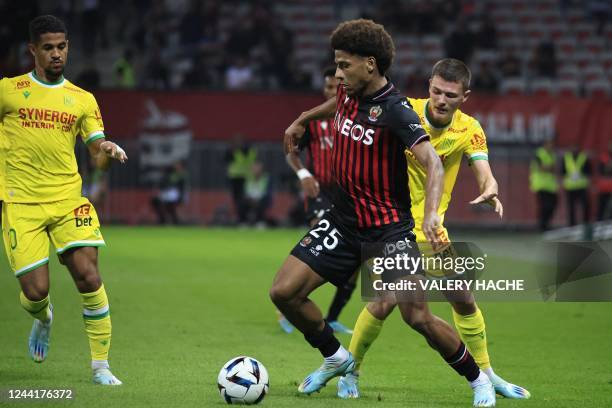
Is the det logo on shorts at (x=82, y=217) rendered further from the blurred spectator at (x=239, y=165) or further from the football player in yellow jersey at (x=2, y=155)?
the blurred spectator at (x=239, y=165)

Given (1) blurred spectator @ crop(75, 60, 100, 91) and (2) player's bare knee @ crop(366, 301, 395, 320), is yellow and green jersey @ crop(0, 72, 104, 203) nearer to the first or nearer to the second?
(2) player's bare knee @ crop(366, 301, 395, 320)

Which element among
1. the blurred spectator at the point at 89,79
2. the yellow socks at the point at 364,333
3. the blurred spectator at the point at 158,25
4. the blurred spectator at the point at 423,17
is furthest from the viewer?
the blurred spectator at the point at 423,17

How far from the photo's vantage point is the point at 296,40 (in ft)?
101

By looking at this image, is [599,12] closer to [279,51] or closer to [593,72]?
[593,72]

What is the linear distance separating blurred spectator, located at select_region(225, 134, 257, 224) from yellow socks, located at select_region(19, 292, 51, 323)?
1717 cm

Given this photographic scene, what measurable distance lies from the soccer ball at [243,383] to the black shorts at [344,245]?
77cm

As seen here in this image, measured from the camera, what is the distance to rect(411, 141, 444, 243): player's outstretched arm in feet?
21.3

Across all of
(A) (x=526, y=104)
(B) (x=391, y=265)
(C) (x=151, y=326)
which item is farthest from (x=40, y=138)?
(A) (x=526, y=104)

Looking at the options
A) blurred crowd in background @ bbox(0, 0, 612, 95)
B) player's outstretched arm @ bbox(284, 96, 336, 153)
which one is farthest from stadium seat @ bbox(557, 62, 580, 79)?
player's outstretched arm @ bbox(284, 96, 336, 153)

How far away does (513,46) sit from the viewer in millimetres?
31844

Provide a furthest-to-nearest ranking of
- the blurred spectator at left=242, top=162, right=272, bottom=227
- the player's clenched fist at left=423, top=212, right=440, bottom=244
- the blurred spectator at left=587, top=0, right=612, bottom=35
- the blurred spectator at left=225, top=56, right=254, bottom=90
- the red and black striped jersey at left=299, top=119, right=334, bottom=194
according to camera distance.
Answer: the blurred spectator at left=587, top=0, right=612, bottom=35, the blurred spectator at left=225, top=56, right=254, bottom=90, the blurred spectator at left=242, top=162, right=272, bottom=227, the red and black striped jersey at left=299, top=119, right=334, bottom=194, the player's clenched fist at left=423, top=212, right=440, bottom=244

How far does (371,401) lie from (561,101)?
779 inches

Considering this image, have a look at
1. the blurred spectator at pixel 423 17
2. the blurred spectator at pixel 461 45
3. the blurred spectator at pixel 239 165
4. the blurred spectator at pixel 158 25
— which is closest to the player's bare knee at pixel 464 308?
the blurred spectator at pixel 239 165

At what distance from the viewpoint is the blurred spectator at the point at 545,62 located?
96.7 ft
